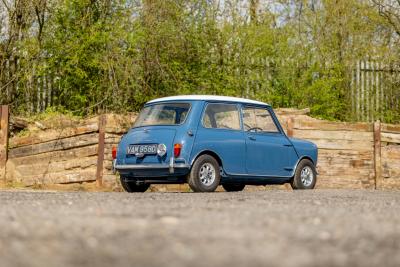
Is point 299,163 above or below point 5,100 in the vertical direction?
below

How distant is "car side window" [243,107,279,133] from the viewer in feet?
40.8

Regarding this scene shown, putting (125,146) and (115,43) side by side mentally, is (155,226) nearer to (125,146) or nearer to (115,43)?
(125,146)

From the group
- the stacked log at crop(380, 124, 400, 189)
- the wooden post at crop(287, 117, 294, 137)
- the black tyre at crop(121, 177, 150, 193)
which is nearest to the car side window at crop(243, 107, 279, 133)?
the black tyre at crop(121, 177, 150, 193)

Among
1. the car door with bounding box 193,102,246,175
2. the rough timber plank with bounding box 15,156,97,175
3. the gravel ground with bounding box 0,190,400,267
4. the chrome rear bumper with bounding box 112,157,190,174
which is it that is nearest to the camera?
the gravel ground with bounding box 0,190,400,267

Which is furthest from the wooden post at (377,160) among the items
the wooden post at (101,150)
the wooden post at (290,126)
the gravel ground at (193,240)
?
the gravel ground at (193,240)

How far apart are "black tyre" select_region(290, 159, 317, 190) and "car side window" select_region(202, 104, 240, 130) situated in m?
1.69

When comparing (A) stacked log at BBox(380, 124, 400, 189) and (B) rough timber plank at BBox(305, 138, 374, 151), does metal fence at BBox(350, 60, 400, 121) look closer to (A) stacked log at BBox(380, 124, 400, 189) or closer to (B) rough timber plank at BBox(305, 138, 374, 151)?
(A) stacked log at BBox(380, 124, 400, 189)

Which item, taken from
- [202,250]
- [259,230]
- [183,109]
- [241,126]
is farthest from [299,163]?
[202,250]

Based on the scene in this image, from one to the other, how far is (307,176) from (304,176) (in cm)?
10

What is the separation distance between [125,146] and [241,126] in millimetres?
1997

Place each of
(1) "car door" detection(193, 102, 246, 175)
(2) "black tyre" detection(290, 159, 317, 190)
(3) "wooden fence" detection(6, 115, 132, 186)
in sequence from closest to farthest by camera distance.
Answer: (1) "car door" detection(193, 102, 246, 175)
(2) "black tyre" detection(290, 159, 317, 190)
(3) "wooden fence" detection(6, 115, 132, 186)

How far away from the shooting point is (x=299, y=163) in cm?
1323

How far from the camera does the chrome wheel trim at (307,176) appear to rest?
13.3 m

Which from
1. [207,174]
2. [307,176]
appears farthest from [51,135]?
[307,176]
